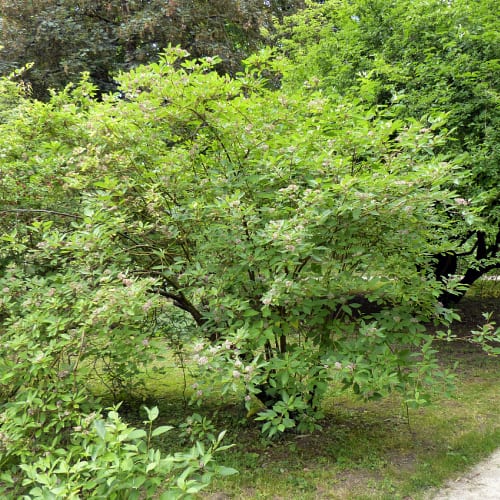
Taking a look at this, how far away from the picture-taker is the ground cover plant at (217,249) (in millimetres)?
2861

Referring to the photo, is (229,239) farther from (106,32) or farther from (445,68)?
(106,32)

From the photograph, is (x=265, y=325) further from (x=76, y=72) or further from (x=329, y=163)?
(x=76, y=72)

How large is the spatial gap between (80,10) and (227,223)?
12.0 metres

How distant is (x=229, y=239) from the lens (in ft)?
10.8

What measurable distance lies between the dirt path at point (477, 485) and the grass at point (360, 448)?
0.08m

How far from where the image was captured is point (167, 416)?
479 centimetres

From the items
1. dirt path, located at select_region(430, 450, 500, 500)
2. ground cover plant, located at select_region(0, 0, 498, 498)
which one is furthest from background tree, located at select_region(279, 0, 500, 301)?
dirt path, located at select_region(430, 450, 500, 500)

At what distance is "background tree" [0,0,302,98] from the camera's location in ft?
38.2

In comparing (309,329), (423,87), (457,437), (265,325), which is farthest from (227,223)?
(423,87)

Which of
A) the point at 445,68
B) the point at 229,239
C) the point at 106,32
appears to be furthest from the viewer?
the point at 106,32

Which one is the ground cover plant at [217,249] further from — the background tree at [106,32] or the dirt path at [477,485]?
the background tree at [106,32]

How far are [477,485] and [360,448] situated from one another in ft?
2.98

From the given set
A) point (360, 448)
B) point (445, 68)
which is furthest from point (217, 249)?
point (445, 68)

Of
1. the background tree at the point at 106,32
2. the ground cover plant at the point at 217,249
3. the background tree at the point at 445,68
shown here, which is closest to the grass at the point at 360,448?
the ground cover plant at the point at 217,249
